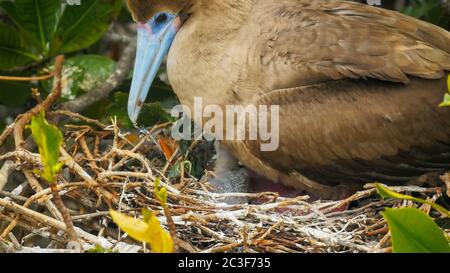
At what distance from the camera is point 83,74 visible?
233 inches

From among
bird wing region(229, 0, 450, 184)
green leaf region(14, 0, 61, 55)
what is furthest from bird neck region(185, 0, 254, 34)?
green leaf region(14, 0, 61, 55)

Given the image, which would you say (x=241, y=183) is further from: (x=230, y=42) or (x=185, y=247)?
(x=185, y=247)

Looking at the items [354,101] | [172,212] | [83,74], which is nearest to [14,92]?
[83,74]

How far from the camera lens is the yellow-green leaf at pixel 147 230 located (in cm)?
351

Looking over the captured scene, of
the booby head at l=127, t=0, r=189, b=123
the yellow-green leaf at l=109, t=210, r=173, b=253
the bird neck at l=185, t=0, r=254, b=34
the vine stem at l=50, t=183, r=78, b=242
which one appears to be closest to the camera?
the yellow-green leaf at l=109, t=210, r=173, b=253

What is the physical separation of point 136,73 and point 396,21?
1557mm

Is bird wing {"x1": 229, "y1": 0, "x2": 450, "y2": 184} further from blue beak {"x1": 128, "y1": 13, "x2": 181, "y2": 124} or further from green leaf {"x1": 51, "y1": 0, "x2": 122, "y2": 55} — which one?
green leaf {"x1": 51, "y1": 0, "x2": 122, "y2": 55}

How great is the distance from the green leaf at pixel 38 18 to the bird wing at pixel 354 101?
1.32 metres

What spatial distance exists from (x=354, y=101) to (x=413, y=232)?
154 cm

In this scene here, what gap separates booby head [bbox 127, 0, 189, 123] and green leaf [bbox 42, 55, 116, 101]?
1.67ft

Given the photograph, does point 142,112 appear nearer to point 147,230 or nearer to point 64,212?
point 64,212

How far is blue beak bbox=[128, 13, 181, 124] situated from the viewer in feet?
18.1

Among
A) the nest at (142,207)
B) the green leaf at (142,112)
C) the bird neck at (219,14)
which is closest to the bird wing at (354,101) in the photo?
the nest at (142,207)

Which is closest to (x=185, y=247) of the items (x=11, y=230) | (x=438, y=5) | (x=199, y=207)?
(x=199, y=207)
